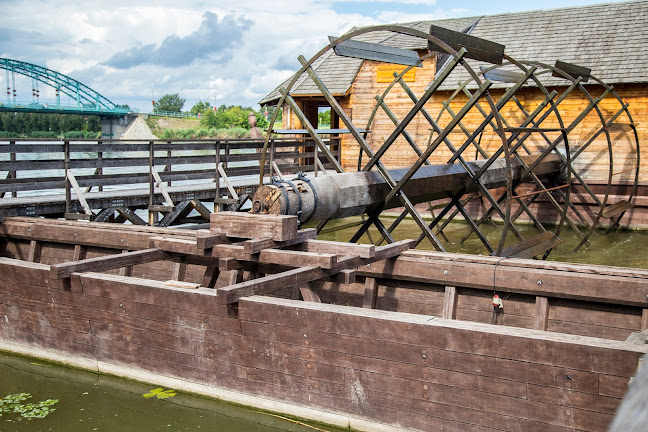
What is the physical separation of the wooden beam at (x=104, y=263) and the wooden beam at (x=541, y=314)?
11.8ft

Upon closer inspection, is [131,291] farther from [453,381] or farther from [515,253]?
[515,253]

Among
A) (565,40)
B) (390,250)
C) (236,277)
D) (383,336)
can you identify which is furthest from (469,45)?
(565,40)

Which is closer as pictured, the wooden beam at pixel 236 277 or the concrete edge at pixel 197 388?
the concrete edge at pixel 197 388

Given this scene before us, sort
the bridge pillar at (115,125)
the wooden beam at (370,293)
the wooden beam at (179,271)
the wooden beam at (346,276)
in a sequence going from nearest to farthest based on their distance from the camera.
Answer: the wooden beam at (346,276)
the wooden beam at (370,293)
the wooden beam at (179,271)
the bridge pillar at (115,125)

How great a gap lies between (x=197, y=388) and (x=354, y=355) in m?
1.50

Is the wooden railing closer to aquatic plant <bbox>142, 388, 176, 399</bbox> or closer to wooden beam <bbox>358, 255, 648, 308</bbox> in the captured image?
aquatic plant <bbox>142, 388, 176, 399</bbox>

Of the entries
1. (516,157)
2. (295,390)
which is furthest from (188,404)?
(516,157)

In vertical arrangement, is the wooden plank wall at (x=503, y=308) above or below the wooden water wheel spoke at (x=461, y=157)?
below

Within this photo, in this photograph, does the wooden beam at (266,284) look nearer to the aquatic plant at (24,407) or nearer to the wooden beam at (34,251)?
the aquatic plant at (24,407)

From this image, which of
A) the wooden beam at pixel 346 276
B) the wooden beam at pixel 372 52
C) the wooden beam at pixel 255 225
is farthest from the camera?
the wooden beam at pixel 372 52

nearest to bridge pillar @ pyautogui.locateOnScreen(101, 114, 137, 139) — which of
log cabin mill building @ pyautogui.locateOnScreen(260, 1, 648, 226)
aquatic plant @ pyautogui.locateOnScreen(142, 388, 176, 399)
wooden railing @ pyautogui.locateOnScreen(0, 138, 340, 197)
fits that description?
log cabin mill building @ pyautogui.locateOnScreen(260, 1, 648, 226)

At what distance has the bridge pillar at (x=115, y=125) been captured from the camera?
81006 millimetres

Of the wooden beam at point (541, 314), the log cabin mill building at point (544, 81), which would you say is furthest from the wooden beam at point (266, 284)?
the log cabin mill building at point (544, 81)

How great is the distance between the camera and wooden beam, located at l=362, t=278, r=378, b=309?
636cm
